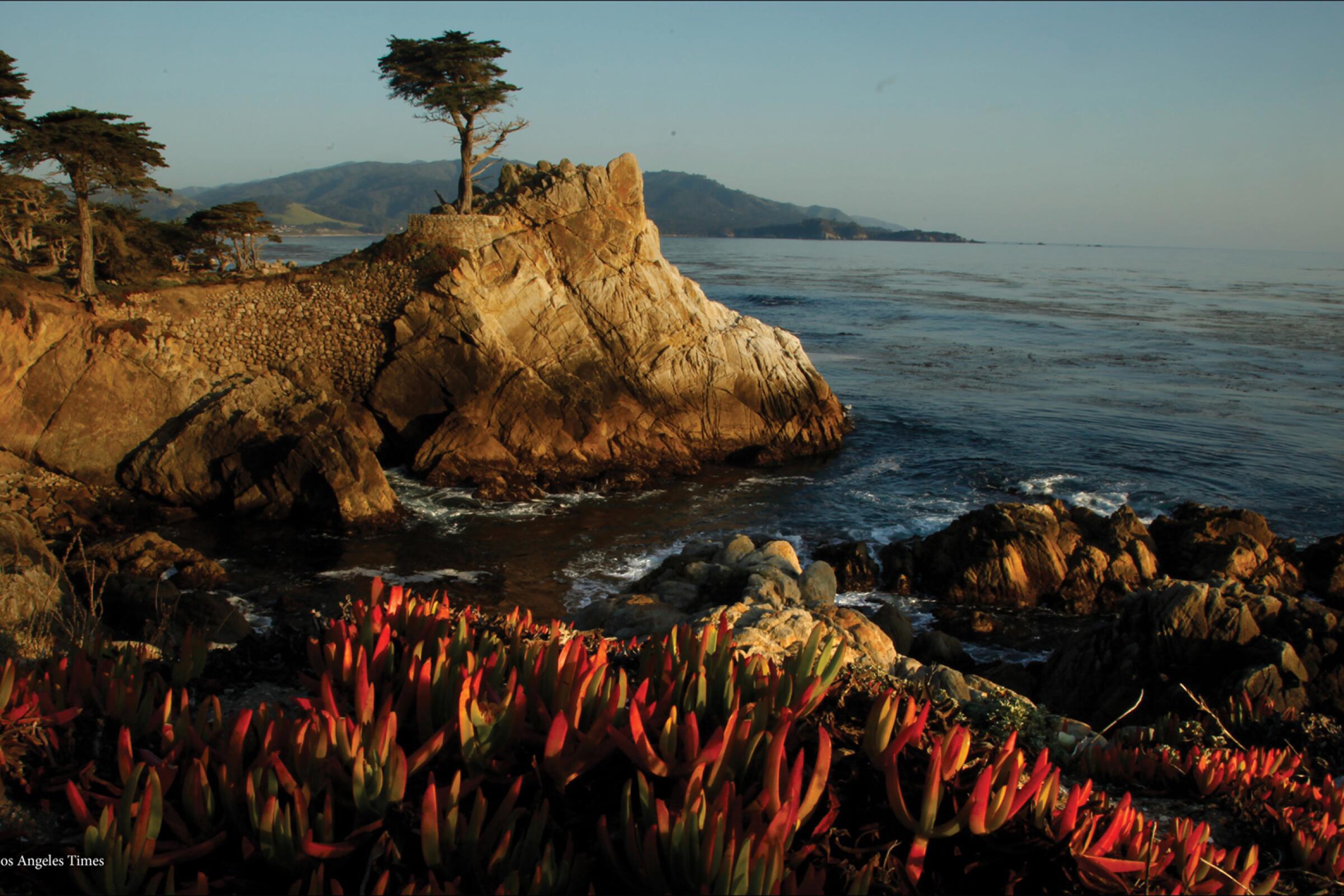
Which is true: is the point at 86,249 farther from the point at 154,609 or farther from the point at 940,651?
the point at 940,651

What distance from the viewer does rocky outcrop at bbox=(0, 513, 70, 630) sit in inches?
301

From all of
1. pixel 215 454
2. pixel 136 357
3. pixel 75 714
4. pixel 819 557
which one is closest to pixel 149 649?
pixel 75 714

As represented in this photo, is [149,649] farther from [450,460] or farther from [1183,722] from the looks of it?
[450,460]

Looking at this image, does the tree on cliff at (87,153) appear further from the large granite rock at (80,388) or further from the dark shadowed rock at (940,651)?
the dark shadowed rock at (940,651)

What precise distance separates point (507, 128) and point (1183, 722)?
31600 millimetres

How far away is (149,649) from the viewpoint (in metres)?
5.70

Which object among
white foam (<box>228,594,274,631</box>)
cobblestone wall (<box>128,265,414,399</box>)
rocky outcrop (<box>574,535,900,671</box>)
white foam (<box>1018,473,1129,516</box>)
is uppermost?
cobblestone wall (<box>128,265,414,399</box>)

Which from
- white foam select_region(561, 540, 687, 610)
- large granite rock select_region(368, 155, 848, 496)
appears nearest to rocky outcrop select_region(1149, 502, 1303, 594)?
white foam select_region(561, 540, 687, 610)

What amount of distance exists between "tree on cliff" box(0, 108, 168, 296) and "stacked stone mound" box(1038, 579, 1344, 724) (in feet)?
85.1

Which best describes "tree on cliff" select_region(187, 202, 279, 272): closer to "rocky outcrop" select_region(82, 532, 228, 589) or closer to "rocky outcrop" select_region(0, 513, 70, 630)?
"rocky outcrop" select_region(82, 532, 228, 589)

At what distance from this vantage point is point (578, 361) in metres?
26.2

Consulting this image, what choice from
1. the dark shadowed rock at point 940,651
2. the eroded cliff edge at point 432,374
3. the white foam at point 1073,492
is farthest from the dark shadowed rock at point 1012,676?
the eroded cliff edge at point 432,374

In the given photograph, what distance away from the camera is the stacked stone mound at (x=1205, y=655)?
9.99 metres

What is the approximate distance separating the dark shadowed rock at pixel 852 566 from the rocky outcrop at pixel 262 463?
10693mm
